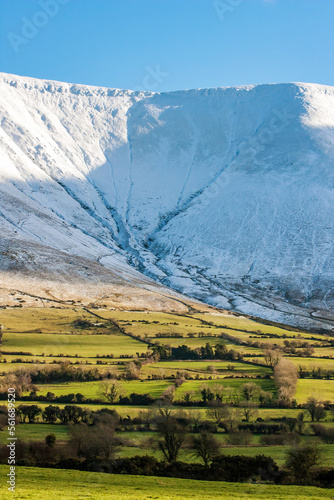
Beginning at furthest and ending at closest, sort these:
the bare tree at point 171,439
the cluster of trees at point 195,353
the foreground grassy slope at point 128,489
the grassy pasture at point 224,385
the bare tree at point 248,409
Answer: the cluster of trees at point 195,353 → the grassy pasture at point 224,385 → the bare tree at point 248,409 → the bare tree at point 171,439 → the foreground grassy slope at point 128,489

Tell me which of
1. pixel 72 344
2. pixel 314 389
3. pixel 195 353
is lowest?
pixel 314 389

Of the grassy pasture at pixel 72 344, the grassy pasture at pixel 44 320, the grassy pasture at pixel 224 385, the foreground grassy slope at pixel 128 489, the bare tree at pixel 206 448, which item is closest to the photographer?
the foreground grassy slope at pixel 128 489

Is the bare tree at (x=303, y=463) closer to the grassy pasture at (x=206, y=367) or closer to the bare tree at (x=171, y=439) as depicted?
the bare tree at (x=171, y=439)

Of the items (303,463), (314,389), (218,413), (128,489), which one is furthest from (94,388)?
(128,489)

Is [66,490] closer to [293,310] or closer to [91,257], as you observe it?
[293,310]

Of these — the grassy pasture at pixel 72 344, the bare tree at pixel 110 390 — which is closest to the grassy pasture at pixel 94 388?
the bare tree at pixel 110 390

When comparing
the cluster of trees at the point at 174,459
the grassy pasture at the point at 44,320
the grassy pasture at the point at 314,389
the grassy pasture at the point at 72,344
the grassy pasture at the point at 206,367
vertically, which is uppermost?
the grassy pasture at the point at 44,320

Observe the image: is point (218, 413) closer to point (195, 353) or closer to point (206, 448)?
point (206, 448)

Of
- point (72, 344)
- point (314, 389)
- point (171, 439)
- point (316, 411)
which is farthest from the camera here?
point (72, 344)

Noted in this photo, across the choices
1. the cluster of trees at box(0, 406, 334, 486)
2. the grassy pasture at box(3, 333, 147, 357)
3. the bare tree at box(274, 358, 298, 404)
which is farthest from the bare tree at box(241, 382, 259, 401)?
the grassy pasture at box(3, 333, 147, 357)

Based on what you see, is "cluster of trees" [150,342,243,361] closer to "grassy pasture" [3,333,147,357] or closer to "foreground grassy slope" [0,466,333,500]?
"grassy pasture" [3,333,147,357]
